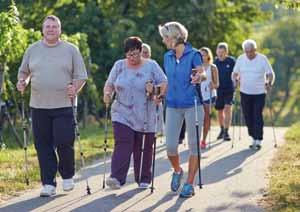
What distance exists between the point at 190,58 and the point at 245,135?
7.83 metres

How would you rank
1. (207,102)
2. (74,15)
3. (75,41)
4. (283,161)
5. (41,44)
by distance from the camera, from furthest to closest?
(74,15)
(75,41)
(207,102)
(283,161)
(41,44)

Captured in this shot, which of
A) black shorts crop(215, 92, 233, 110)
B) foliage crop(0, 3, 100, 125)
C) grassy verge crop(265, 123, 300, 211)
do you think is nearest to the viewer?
grassy verge crop(265, 123, 300, 211)

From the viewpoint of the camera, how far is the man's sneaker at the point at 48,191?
341 inches

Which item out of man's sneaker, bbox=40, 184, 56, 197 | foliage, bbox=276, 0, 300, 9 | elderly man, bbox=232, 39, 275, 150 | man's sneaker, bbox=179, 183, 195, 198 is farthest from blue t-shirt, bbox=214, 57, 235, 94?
man's sneaker, bbox=40, 184, 56, 197

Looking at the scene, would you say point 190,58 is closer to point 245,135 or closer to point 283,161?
point 283,161

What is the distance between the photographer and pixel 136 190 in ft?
30.0

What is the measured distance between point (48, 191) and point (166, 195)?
1.37 m

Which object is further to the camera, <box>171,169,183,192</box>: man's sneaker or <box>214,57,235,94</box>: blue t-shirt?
<box>214,57,235,94</box>: blue t-shirt

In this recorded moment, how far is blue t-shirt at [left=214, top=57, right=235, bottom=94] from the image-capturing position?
15047 mm

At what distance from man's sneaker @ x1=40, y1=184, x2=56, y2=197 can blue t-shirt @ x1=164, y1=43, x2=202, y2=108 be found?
172 centimetres

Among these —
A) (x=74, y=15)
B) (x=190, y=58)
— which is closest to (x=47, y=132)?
(x=190, y=58)

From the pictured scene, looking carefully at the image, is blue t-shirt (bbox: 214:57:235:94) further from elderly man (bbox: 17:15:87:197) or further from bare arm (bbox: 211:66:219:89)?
elderly man (bbox: 17:15:87:197)

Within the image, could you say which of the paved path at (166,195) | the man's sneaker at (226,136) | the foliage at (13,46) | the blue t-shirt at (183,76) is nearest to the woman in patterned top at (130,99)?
the blue t-shirt at (183,76)

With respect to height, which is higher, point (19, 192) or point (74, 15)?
point (74, 15)
